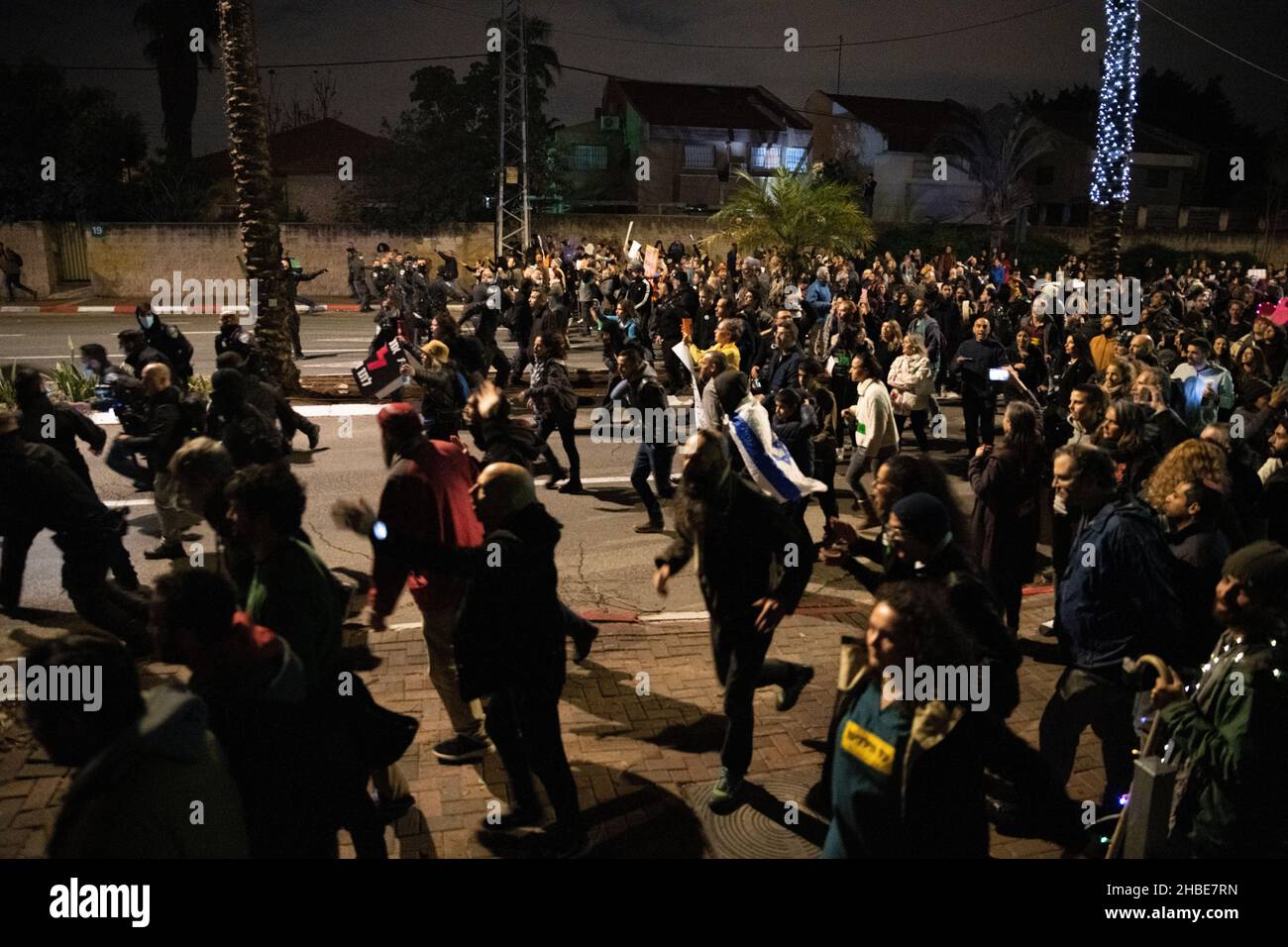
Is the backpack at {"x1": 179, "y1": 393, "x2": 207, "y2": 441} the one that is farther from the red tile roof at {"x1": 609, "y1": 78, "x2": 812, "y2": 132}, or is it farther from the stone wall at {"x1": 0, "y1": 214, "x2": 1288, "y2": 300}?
the red tile roof at {"x1": 609, "y1": 78, "x2": 812, "y2": 132}

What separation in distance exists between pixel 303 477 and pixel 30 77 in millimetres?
28446

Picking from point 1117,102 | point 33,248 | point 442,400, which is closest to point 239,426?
point 442,400

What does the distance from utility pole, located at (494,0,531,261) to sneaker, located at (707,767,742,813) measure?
2060 centimetres

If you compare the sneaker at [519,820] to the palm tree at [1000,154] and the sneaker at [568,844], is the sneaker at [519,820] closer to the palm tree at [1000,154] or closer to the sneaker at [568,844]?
the sneaker at [568,844]

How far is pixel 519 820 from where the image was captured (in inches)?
171

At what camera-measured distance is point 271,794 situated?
2.97 metres

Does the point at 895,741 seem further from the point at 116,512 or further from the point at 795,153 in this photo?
the point at 795,153

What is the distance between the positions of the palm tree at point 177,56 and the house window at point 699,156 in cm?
2159

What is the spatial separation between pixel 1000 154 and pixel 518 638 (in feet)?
133

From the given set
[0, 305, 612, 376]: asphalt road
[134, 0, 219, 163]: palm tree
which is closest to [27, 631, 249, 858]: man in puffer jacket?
[0, 305, 612, 376]: asphalt road

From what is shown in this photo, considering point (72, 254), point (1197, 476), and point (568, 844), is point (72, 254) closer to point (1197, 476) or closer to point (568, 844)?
point (568, 844)

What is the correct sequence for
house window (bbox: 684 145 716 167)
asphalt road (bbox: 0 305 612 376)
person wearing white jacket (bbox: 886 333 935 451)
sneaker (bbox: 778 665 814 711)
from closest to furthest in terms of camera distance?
1. sneaker (bbox: 778 665 814 711)
2. person wearing white jacket (bbox: 886 333 935 451)
3. asphalt road (bbox: 0 305 612 376)
4. house window (bbox: 684 145 716 167)

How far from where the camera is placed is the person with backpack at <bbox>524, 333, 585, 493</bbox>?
9273 mm
